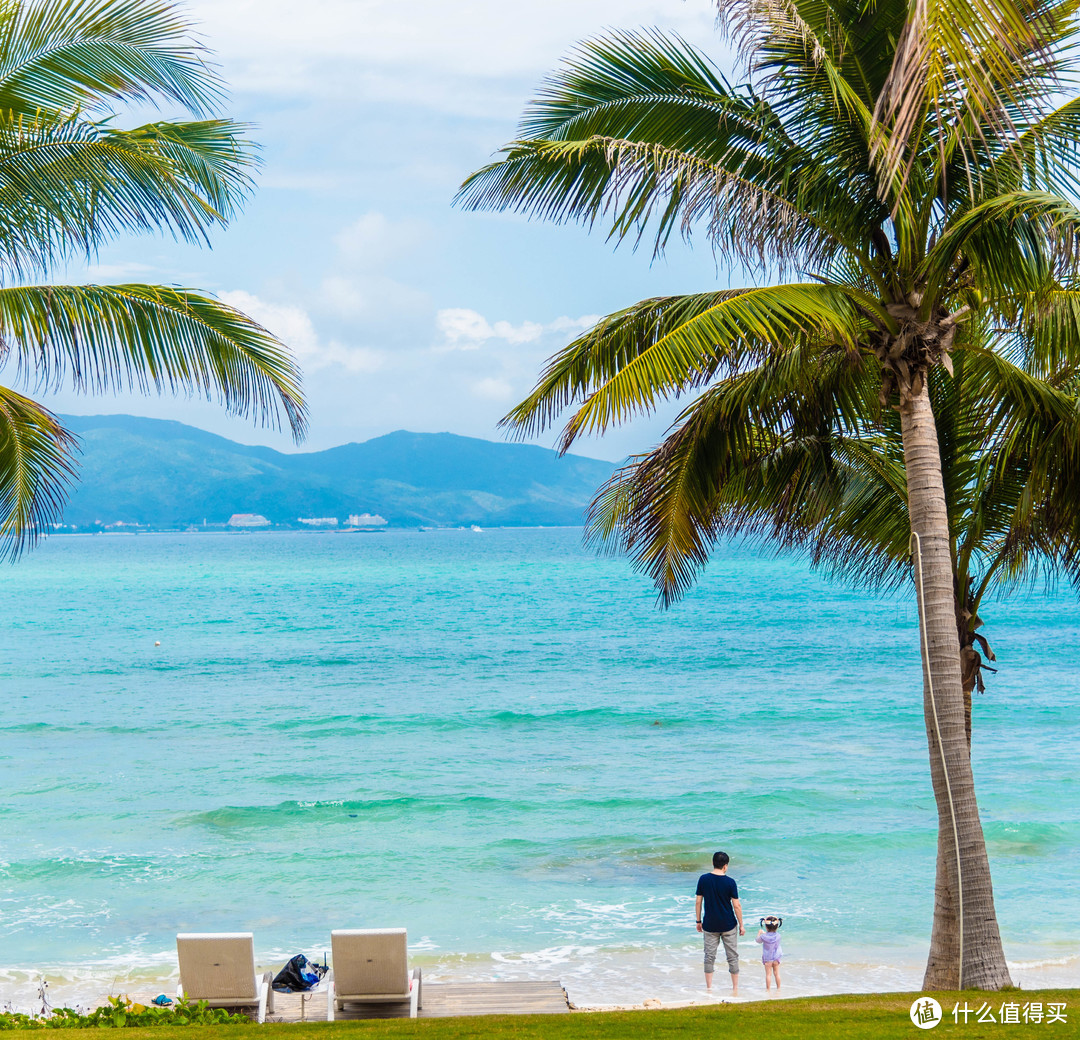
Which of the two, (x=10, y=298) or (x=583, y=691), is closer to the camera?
(x=10, y=298)

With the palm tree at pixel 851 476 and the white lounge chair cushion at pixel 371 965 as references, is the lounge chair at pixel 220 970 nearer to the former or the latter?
the white lounge chair cushion at pixel 371 965

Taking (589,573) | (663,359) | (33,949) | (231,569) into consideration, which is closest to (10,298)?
(663,359)

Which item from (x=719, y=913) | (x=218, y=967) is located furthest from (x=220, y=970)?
(x=719, y=913)

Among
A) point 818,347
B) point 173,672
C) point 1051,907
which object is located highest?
point 818,347

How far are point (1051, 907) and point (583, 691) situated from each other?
23.1 metres

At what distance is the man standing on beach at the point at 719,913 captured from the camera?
9.64m

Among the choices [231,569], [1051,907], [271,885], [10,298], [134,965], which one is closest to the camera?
[10,298]

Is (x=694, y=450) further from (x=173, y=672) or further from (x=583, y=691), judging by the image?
(x=173, y=672)

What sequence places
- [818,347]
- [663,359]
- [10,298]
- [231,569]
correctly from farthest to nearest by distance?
[231,569] → [818,347] → [10,298] → [663,359]

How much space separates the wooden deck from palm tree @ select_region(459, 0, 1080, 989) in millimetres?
3158

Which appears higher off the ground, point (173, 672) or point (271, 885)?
point (173, 672)

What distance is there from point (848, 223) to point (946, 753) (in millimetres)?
3498

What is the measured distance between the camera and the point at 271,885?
15016 mm

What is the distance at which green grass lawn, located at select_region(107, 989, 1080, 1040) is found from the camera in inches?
217
